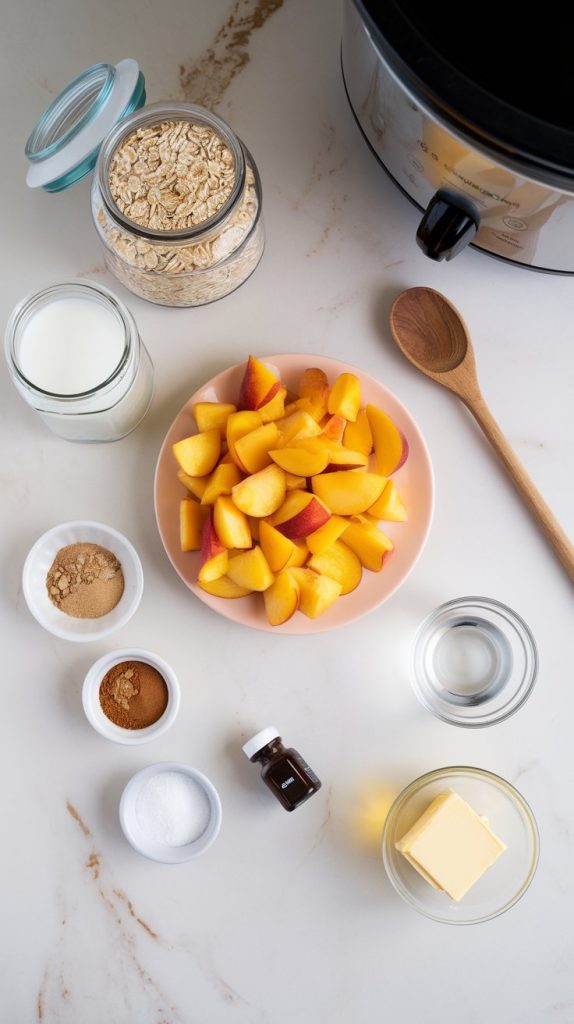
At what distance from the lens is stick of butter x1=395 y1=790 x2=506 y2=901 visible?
1085 mm

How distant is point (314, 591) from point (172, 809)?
0.36m

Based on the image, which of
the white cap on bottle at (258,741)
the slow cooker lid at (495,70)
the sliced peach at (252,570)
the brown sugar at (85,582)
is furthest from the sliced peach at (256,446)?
the slow cooker lid at (495,70)

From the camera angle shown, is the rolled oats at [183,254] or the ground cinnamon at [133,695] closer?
the rolled oats at [183,254]

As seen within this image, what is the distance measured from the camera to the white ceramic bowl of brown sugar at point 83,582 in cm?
112

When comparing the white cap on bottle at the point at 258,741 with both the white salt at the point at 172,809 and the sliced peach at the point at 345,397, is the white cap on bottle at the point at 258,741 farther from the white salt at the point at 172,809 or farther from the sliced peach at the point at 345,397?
the sliced peach at the point at 345,397

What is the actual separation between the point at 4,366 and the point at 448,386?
618 mm

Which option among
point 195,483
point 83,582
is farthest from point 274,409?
point 83,582

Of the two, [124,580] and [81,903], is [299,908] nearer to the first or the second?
[81,903]

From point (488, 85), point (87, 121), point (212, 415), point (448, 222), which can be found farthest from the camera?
point (212, 415)

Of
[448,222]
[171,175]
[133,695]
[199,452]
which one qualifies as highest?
[171,175]

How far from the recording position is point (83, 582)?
3.72 feet

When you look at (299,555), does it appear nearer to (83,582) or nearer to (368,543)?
(368,543)

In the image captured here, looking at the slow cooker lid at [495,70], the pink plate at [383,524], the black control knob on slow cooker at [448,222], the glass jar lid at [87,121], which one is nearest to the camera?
the slow cooker lid at [495,70]

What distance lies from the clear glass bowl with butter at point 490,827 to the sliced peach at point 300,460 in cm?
44
